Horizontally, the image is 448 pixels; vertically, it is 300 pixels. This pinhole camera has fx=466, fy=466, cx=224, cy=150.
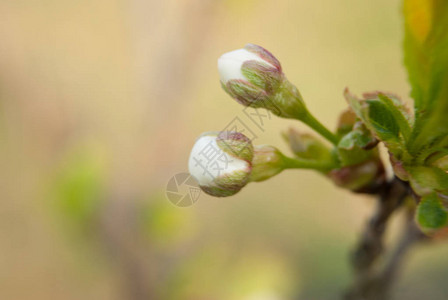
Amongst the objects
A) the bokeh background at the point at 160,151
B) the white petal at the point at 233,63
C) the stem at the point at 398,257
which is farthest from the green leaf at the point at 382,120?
the bokeh background at the point at 160,151

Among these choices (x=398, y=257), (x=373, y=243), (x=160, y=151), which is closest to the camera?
(x=373, y=243)

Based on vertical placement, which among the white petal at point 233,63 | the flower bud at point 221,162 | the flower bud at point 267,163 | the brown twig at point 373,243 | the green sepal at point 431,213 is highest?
the white petal at point 233,63

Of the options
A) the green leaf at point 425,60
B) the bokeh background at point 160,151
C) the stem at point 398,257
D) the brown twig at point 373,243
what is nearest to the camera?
the green leaf at point 425,60

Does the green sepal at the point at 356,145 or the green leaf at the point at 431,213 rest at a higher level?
the green sepal at the point at 356,145

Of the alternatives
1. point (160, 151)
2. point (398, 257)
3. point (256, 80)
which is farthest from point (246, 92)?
point (160, 151)

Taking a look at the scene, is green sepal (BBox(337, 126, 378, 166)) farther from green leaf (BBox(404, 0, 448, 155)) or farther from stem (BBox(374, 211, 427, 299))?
stem (BBox(374, 211, 427, 299))

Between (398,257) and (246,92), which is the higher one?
(246,92)

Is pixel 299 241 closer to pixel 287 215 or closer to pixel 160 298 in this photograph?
pixel 287 215

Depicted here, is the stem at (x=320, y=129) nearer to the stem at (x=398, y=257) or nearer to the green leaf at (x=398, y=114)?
the green leaf at (x=398, y=114)

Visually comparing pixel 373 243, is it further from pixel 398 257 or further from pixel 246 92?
pixel 246 92
